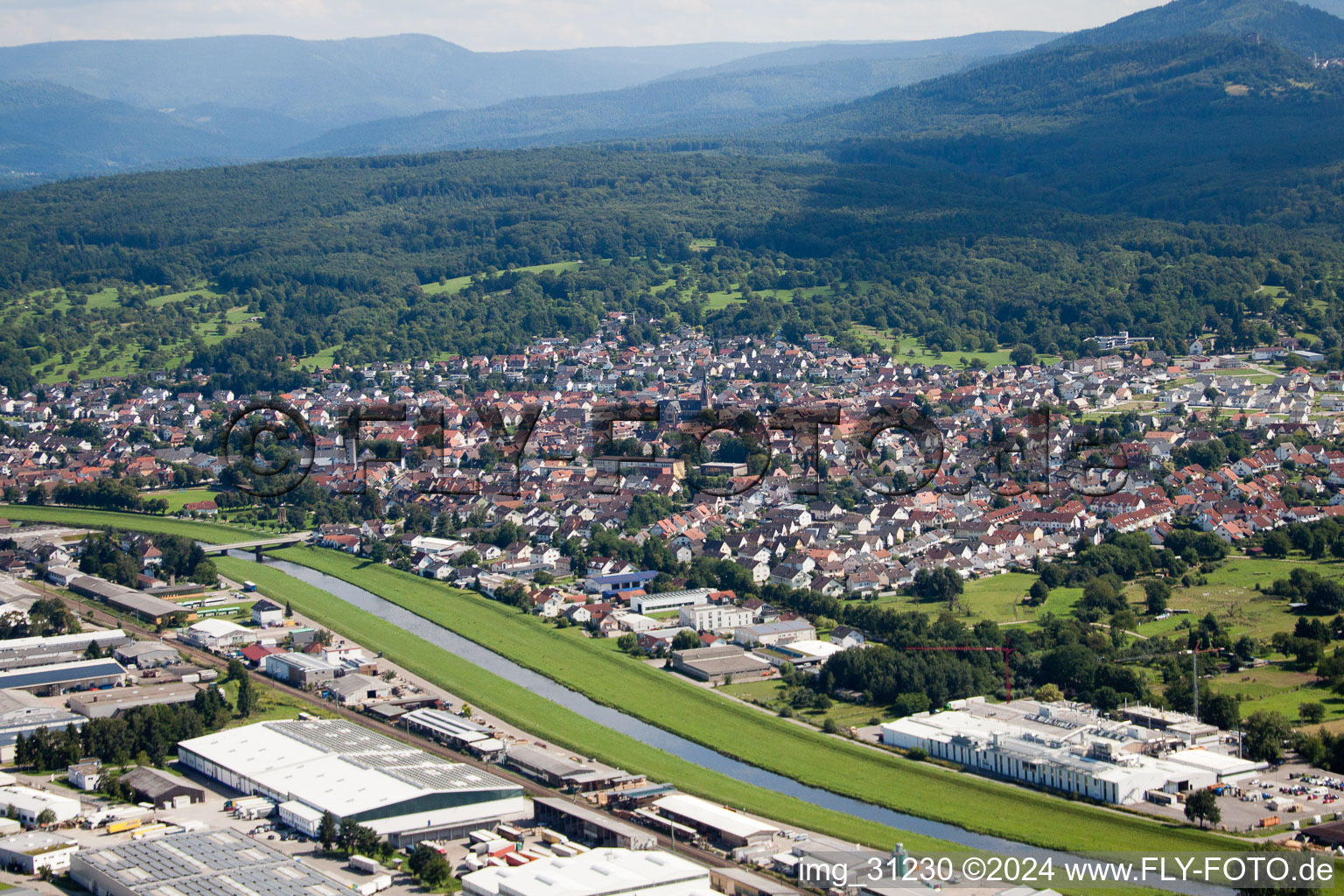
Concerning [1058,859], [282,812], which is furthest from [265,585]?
[1058,859]

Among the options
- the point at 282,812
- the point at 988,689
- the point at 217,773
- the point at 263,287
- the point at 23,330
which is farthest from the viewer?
the point at 263,287

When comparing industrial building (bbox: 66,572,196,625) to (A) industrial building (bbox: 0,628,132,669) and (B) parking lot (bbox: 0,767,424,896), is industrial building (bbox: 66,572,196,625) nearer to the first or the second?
(A) industrial building (bbox: 0,628,132,669)

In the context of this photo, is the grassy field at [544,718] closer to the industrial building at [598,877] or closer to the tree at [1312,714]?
the industrial building at [598,877]

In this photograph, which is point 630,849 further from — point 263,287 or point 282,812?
point 263,287

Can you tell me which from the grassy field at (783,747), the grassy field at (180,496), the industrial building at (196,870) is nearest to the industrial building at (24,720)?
the industrial building at (196,870)

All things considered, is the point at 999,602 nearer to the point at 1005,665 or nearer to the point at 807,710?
the point at 1005,665

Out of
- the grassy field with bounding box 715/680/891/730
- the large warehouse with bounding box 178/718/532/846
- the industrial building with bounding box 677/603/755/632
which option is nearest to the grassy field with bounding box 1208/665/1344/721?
the grassy field with bounding box 715/680/891/730
